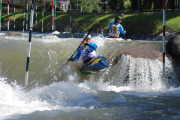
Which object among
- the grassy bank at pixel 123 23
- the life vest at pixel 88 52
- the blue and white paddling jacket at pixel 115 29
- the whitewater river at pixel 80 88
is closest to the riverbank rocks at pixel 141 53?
the whitewater river at pixel 80 88

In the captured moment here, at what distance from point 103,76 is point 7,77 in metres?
2.56

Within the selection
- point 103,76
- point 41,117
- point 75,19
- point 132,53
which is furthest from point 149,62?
point 75,19

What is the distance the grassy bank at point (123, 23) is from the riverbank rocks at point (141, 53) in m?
4.26

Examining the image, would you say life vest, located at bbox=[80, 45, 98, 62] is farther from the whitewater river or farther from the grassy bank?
the grassy bank

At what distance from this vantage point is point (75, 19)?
23.9 m

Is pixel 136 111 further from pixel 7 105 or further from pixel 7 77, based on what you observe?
pixel 7 77

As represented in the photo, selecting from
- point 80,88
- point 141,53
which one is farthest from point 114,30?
point 80,88

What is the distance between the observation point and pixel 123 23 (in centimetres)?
1332

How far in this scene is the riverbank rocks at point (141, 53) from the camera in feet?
27.6

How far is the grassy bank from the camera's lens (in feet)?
51.0

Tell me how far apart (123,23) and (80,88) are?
7.35 meters

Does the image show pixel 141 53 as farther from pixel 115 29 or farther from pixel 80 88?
pixel 80 88

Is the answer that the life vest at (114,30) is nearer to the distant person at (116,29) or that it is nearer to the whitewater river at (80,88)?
the distant person at (116,29)

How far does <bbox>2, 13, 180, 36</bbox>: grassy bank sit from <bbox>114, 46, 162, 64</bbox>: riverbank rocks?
4261mm
